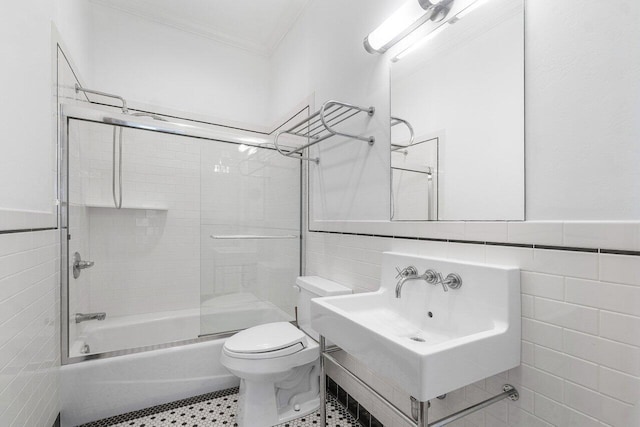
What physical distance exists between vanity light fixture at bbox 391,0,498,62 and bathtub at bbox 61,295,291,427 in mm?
1830

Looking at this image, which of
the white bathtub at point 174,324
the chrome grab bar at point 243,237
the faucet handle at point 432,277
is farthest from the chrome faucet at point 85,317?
the faucet handle at point 432,277

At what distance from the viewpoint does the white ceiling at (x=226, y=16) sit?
2402 millimetres

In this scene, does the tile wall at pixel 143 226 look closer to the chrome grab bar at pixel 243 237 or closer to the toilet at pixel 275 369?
the chrome grab bar at pixel 243 237

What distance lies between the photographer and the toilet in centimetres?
155

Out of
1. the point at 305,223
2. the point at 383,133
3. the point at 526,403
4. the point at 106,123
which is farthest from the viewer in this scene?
the point at 305,223

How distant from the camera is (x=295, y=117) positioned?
2.53 meters

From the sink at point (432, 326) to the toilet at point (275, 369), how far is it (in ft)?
1.47

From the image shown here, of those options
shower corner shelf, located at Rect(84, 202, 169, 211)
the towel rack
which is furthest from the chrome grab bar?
the towel rack

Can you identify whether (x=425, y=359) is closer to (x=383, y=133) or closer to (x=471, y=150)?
(x=471, y=150)

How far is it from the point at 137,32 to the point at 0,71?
6.27 ft

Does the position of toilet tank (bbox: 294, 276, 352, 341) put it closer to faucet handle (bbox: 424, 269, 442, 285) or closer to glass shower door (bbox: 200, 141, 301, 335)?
glass shower door (bbox: 200, 141, 301, 335)

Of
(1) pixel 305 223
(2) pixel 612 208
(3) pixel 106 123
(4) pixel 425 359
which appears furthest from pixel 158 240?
(2) pixel 612 208

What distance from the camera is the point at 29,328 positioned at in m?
1.23

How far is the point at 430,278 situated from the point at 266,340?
0.98 meters
